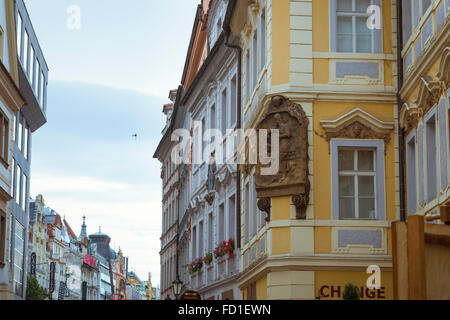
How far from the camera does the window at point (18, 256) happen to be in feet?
139

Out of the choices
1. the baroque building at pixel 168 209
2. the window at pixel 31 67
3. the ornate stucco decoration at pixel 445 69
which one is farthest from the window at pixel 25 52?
the ornate stucco decoration at pixel 445 69

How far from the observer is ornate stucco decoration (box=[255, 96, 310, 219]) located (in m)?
Result: 18.9

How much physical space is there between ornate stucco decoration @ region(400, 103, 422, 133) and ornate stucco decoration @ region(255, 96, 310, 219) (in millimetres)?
2006

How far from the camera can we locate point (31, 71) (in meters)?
46.3

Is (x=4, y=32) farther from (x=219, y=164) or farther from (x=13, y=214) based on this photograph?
(x=13, y=214)

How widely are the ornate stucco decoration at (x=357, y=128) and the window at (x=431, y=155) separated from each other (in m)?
2.36

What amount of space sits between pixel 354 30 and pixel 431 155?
4.19 meters

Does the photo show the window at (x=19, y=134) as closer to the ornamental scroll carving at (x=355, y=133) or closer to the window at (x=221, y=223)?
the window at (x=221, y=223)

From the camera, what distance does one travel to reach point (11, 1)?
3409 centimetres

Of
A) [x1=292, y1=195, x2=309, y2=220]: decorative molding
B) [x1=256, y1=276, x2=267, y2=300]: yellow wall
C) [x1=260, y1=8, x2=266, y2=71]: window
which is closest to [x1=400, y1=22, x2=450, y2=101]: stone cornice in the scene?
[x1=292, y1=195, x2=309, y2=220]: decorative molding

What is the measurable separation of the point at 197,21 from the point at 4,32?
32.6 ft

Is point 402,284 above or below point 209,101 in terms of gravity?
below

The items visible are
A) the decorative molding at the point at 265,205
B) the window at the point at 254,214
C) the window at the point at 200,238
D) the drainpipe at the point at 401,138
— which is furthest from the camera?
the window at the point at 200,238
